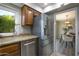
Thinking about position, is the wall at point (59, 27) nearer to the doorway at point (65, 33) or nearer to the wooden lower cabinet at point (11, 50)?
the doorway at point (65, 33)

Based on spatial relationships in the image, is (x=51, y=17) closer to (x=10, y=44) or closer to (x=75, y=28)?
(x=75, y=28)

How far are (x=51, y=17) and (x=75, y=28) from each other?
1.11 feet

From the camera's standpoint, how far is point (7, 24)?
1.29m

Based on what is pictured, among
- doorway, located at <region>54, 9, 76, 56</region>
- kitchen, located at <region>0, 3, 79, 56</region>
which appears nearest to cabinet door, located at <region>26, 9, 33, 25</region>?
kitchen, located at <region>0, 3, 79, 56</region>

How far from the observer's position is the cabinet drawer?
4.07 feet

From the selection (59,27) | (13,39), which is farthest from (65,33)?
(13,39)

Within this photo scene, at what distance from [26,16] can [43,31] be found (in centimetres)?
31

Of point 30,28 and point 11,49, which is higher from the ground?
point 30,28

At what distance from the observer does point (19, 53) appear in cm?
138

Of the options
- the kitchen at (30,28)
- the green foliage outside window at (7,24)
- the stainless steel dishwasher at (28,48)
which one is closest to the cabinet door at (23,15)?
the kitchen at (30,28)

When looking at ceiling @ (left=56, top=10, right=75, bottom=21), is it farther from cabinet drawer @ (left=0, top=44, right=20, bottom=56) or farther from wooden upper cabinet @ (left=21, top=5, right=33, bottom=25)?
cabinet drawer @ (left=0, top=44, right=20, bottom=56)

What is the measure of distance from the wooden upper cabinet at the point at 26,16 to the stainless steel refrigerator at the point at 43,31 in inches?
2.8

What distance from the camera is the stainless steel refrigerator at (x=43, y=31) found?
137 centimetres

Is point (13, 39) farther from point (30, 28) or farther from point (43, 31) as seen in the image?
point (43, 31)
